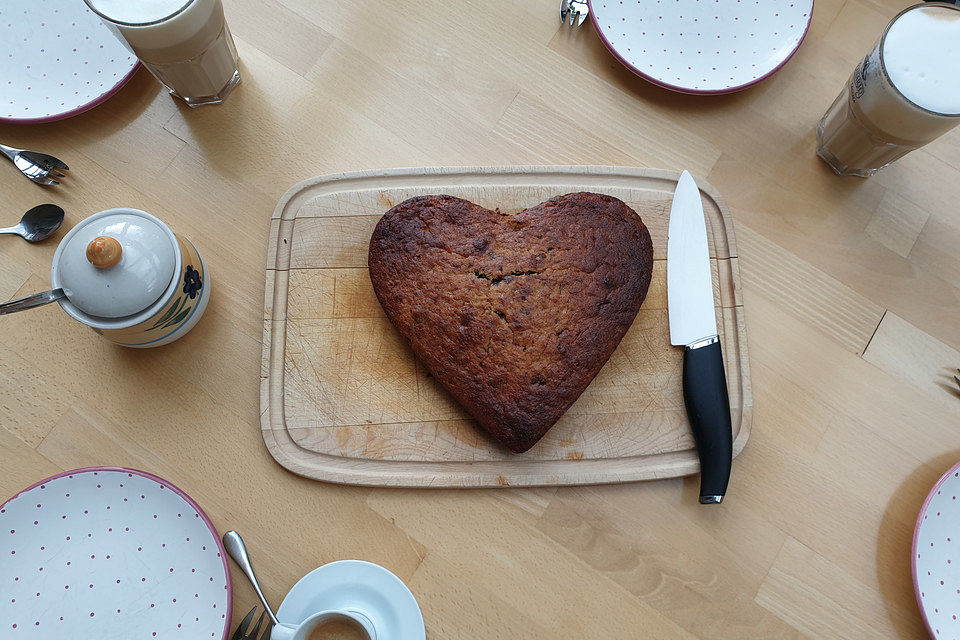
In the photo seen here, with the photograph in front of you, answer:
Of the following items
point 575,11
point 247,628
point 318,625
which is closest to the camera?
point 318,625

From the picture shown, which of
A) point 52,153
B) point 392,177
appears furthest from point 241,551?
point 52,153

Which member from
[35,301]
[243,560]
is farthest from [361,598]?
[35,301]

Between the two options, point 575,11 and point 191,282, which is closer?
point 191,282

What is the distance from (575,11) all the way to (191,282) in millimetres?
906

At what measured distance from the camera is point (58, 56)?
125 centimetres

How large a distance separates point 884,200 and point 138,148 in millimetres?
1455

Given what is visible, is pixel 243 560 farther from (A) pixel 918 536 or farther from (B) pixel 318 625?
(A) pixel 918 536

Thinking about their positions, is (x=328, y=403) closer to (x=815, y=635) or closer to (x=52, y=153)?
(x=52, y=153)

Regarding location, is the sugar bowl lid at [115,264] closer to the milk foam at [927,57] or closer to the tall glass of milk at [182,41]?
the tall glass of milk at [182,41]

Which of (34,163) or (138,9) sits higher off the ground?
(138,9)

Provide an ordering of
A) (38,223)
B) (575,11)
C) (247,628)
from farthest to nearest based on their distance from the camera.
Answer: (575,11)
(38,223)
(247,628)

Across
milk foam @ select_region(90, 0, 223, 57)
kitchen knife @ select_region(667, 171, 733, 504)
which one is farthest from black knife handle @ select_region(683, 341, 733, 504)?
milk foam @ select_region(90, 0, 223, 57)

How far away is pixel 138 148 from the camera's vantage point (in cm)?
127

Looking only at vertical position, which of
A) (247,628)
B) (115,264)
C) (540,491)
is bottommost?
(247,628)
